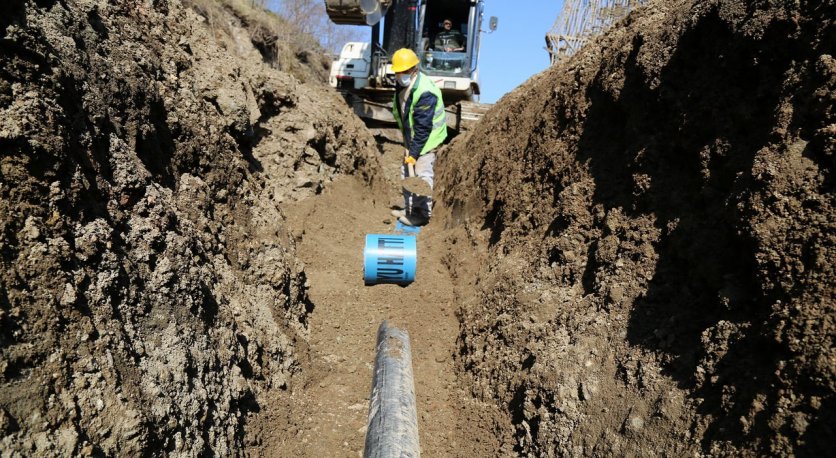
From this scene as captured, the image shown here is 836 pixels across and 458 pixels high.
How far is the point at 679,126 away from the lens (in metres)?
2.86

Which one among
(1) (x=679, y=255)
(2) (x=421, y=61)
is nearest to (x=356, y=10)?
(2) (x=421, y=61)

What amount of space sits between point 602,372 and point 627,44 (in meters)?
2.16

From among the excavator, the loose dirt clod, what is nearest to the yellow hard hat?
the loose dirt clod

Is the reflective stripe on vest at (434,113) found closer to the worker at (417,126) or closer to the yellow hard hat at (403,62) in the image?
the worker at (417,126)

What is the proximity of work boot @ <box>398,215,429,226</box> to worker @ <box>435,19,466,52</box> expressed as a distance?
17.3 feet

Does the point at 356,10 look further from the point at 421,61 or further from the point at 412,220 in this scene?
the point at 412,220

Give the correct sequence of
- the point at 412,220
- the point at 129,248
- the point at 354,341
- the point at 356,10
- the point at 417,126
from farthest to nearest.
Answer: the point at 356,10
the point at 412,220
the point at 417,126
the point at 354,341
the point at 129,248

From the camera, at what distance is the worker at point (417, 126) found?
666 centimetres

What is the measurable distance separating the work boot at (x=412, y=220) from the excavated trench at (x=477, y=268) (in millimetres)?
2170

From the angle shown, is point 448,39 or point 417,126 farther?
point 448,39

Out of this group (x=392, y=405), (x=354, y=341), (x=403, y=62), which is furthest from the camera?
(x=403, y=62)

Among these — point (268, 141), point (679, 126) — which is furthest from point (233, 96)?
point (679, 126)

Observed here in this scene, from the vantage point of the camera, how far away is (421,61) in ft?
35.5

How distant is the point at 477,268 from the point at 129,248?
289 cm
